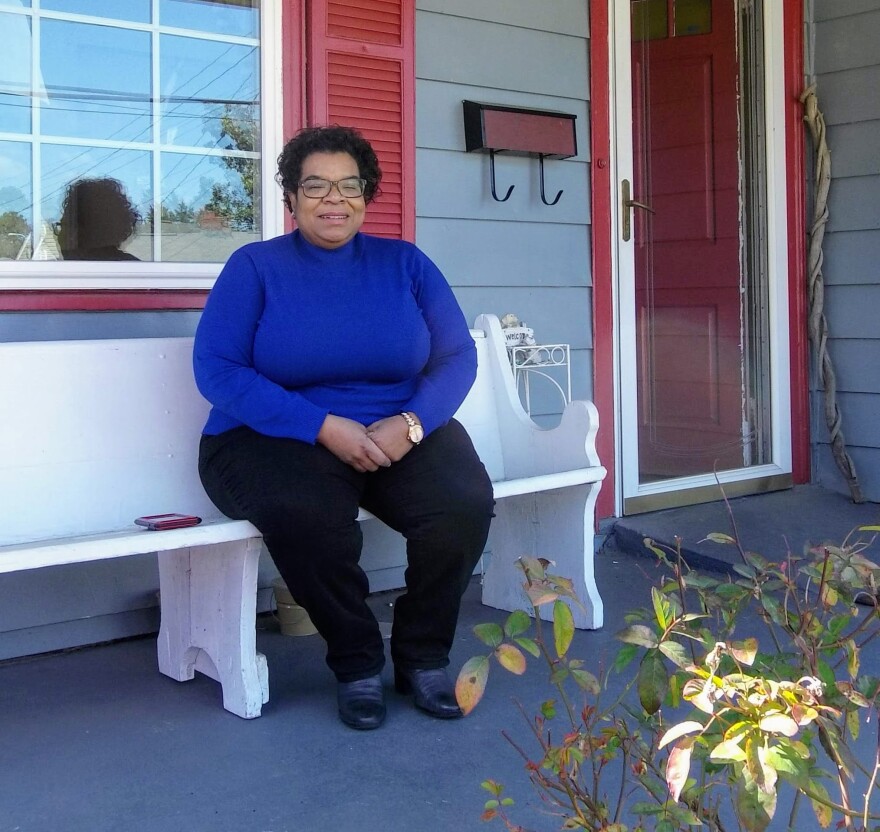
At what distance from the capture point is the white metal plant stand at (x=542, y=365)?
3.06m

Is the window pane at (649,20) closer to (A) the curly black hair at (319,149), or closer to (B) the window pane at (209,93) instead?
(B) the window pane at (209,93)

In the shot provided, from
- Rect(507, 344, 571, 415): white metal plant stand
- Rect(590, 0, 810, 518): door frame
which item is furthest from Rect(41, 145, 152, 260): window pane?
Rect(590, 0, 810, 518): door frame

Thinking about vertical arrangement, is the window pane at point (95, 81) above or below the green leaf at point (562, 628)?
above

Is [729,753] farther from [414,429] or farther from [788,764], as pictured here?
[414,429]

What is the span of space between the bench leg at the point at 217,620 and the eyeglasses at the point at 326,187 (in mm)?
724

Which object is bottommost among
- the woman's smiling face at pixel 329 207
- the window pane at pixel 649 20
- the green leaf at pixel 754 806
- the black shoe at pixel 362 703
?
the black shoe at pixel 362 703

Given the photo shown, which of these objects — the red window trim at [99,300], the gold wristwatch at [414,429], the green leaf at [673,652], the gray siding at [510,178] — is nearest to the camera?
the green leaf at [673,652]

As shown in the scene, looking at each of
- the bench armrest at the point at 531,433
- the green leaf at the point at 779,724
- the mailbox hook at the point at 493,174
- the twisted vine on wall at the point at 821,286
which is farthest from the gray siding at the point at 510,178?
the green leaf at the point at 779,724

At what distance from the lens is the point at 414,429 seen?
7.04ft

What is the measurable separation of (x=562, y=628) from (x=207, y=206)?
199 centimetres

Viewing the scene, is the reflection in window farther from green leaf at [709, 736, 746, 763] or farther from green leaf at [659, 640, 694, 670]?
green leaf at [709, 736, 746, 763]

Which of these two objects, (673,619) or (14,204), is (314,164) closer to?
(14,204)

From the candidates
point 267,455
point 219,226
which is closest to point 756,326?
point 219,226

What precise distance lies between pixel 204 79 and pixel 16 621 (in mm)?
1360
